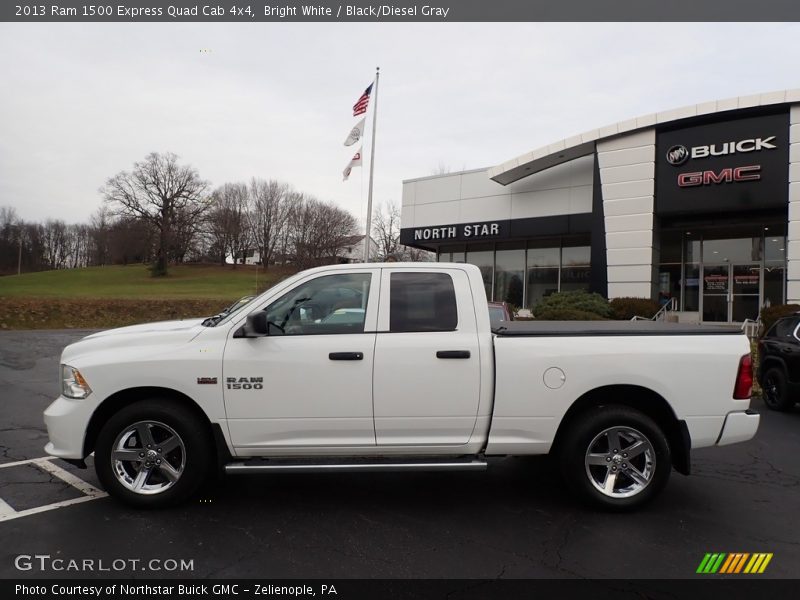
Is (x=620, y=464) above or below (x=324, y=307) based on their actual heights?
below

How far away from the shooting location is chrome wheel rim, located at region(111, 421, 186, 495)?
4.11m

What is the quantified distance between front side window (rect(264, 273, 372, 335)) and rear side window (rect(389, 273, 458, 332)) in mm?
251

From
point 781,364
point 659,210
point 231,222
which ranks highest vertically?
point 231,222

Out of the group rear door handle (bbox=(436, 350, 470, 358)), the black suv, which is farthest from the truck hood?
the black suv

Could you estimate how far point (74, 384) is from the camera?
13.6 feet

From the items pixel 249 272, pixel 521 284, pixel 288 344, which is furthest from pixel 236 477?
pixel 249 272

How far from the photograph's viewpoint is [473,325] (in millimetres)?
4332

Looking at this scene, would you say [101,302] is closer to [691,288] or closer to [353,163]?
[353,163]

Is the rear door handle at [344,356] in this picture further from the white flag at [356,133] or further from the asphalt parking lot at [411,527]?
the white flag at [356,133]

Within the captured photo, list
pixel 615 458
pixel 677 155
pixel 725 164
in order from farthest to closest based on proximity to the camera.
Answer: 1. pixel 677 155
2. pixel 725 164
3. pixel 615 458

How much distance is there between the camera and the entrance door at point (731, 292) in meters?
20.9

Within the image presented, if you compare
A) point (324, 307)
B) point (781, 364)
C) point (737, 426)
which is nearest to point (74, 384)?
point (324, 307)

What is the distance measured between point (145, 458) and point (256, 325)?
136 centimetres

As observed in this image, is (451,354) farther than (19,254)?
No
